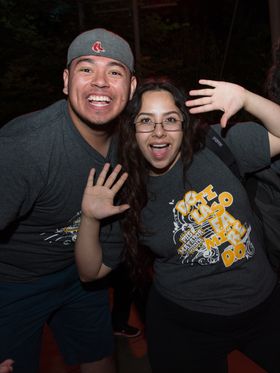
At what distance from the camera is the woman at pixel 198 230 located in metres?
1.85

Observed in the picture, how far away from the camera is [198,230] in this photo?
187cm

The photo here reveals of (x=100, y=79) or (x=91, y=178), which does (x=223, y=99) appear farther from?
(x=91, y=178)

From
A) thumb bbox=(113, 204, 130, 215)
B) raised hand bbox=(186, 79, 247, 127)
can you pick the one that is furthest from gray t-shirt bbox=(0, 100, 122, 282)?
raised hand bbox=(186, 79, 247, 127)

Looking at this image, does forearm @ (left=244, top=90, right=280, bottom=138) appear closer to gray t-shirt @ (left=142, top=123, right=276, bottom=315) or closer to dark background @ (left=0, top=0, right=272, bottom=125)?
gray t-shirt @ (left=142, top=123, right=276, bottom=315)

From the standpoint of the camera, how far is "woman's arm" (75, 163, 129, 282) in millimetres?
1964

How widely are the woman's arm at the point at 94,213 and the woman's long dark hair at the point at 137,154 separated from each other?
66mm

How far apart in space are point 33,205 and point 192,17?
12.2 metres

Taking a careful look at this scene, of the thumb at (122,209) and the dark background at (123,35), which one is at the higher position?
the dark background at (123,35)

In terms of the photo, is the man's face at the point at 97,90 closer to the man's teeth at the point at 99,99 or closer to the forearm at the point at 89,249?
the man's teeth at the point at 99,99

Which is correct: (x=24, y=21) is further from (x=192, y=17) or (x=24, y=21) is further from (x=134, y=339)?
(x=134, y=339)

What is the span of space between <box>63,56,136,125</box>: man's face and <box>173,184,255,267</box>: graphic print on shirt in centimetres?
65

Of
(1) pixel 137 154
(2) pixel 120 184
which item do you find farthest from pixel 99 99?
(2) pixel 120 184

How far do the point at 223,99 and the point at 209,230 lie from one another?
2.11 feet

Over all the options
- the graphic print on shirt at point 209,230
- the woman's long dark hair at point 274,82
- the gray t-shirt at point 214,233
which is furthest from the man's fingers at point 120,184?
the woman's long dark hair at point 274,82
